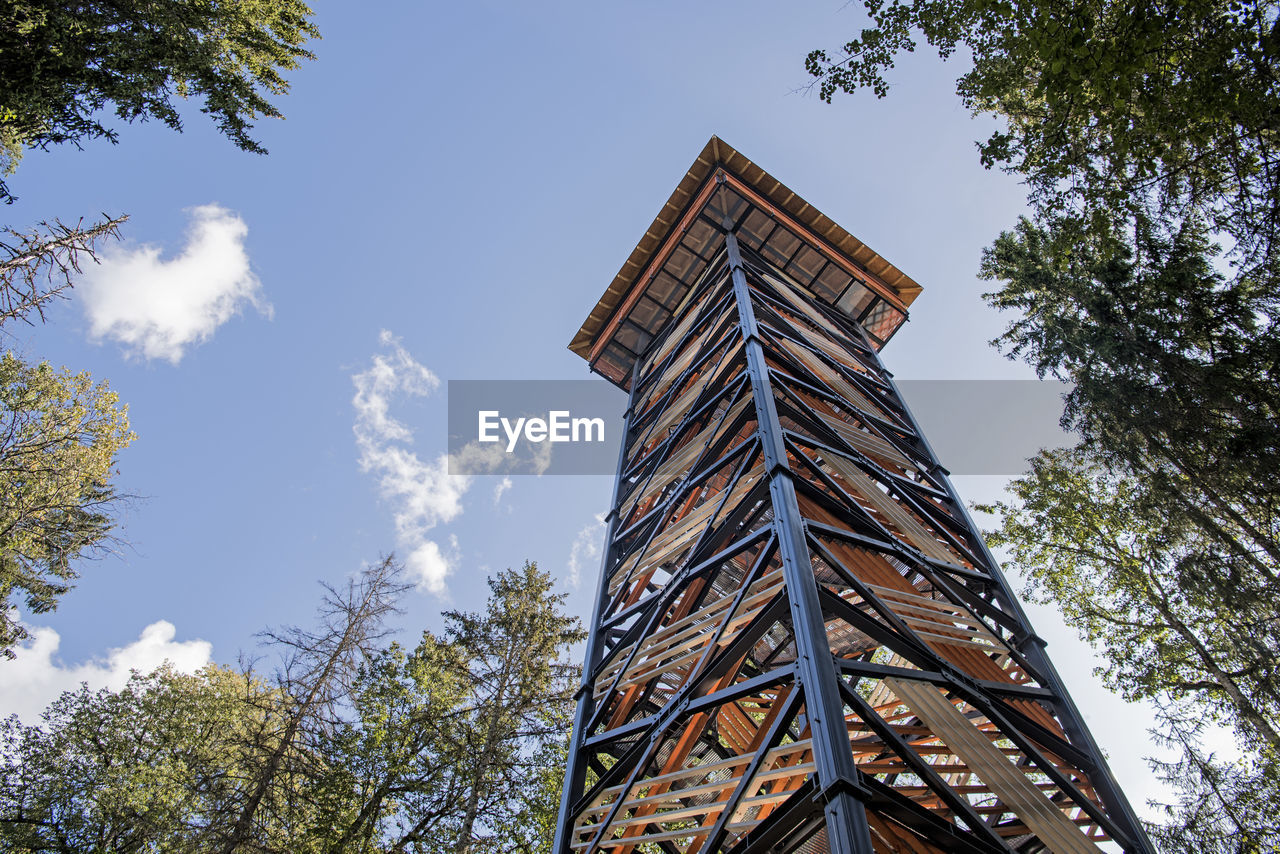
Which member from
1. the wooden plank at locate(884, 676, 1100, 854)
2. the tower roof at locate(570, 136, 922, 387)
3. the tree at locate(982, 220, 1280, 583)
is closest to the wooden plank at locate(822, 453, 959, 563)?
the wooden plank at locate(884, 676, 1100, 854)

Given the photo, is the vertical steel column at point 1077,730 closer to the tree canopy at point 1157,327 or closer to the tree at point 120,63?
the tree canopy at point 1157,327

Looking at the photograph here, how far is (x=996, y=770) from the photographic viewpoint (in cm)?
377

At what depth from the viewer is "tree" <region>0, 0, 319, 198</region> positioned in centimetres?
725

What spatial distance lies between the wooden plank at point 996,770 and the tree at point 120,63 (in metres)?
9.27

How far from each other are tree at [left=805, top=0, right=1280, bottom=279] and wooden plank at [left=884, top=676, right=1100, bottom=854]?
12.7ft

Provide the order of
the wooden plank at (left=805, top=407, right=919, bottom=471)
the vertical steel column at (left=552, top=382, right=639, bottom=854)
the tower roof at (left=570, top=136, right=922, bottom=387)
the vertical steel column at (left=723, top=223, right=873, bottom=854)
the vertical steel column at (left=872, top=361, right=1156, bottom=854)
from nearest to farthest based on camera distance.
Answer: the vertical steel column at (left=723, top=223, right=873, bottom=854) → the vertical steel column at (left=872, top=361, right=1156, bottom=854) → the vertical steel column at (left=552, top=382, right=639, bottom=854) → the wooden plank at (left=805, top=407, right=919, bottom=471) → the tower roof at (left=570, top=136, right=922, bottom=387)

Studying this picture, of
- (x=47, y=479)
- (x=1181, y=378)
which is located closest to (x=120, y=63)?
(x=47, y=479)

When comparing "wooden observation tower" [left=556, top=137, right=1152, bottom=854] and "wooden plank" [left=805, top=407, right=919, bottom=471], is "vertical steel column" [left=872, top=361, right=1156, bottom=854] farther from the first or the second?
"wooden plank" [left=805, top=407, right=919, bottom=471]

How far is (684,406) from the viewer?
353 inches

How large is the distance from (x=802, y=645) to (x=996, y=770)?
1.28m

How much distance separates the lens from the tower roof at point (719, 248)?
12570 millimetres

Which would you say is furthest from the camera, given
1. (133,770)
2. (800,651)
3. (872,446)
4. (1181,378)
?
(133,770)

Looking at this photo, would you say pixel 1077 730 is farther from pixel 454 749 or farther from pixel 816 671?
Result: pixel 454 749

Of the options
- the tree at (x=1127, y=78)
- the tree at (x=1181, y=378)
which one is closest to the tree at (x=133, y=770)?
the tree at (x=1127, y=78)
